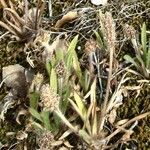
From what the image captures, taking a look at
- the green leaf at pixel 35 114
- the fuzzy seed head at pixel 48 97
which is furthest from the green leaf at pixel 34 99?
the fuzzy seed head at pixel 48 97

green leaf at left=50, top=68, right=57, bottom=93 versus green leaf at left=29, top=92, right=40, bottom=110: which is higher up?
green leaf at left=50, top=68, right=57, bottom=93

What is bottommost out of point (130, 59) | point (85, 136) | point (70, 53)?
point (85, 136)

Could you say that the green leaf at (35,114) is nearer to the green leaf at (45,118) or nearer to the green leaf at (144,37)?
the green leaf at (45,118)

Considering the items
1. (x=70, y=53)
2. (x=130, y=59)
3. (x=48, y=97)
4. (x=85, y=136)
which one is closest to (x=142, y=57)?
(x=130, y=59)

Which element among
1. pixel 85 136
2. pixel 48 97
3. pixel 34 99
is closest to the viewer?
pixel 48 97

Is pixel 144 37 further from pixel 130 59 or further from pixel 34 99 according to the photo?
pixel 34 99

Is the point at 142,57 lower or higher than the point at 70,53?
lower

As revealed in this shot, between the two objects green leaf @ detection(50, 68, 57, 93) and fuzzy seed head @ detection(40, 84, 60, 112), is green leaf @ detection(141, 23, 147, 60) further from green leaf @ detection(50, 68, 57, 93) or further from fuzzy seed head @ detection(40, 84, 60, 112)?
fuzzy seed head @ detection(40, 84, 60, 112)

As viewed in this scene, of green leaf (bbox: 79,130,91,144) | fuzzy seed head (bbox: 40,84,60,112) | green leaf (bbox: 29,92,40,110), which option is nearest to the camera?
fuzzy seed head (bbox: 40,84,60,112)

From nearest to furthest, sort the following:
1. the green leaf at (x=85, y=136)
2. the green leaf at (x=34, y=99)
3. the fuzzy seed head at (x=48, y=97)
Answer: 1. the fuzzy seed head at (x=48, y=97)
2. the green leaf at (x=85, y=136)
3. the green leaf at (x=34, y=99)

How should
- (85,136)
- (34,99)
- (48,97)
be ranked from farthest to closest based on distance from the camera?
(34,99)
(85,136)
(48,97)

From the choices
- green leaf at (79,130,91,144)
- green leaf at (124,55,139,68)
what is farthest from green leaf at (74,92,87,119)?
green leaf at (124,55,139,68)
